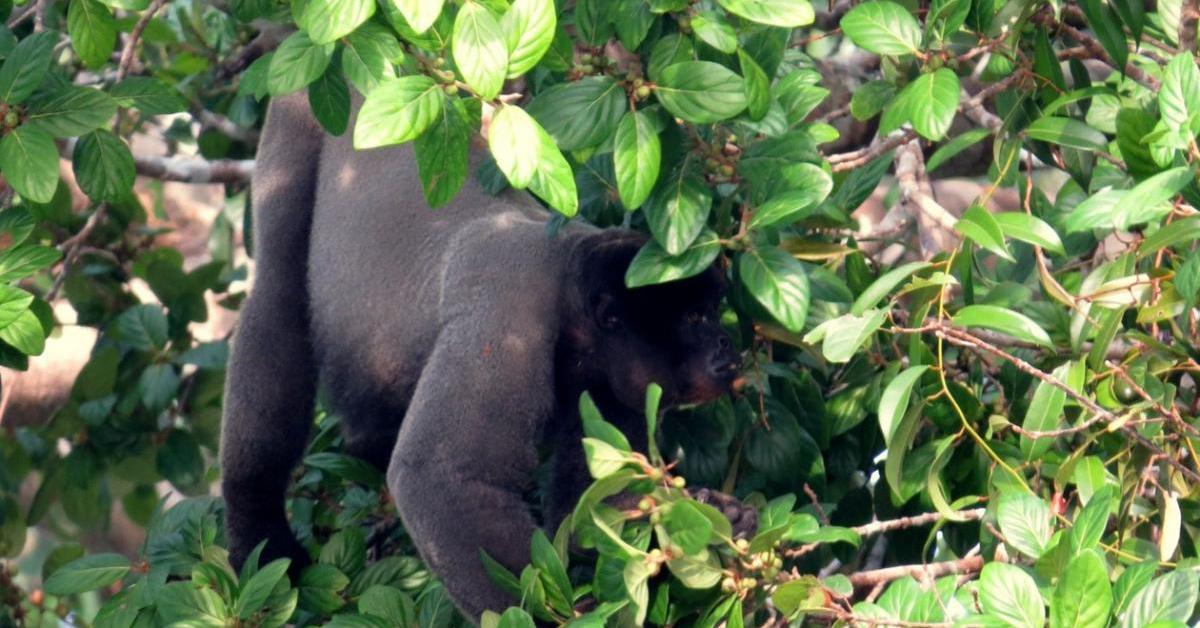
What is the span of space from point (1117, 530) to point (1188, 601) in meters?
0.75

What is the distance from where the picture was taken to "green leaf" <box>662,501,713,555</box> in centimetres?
308

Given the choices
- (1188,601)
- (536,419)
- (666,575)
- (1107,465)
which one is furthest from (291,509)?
(1188,601)

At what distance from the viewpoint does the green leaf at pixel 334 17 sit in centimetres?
294

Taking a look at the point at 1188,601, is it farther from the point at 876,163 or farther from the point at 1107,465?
the point at 876,163

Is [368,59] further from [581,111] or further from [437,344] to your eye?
[437,344]

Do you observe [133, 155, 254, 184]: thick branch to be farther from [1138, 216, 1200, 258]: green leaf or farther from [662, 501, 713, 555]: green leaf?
[1138, 216, 1200, 258]: green leaf

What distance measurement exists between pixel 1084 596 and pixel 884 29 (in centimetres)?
147

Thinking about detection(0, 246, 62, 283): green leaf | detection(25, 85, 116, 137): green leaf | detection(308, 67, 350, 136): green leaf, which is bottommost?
detection(0, 246, 62, 283): green leaf

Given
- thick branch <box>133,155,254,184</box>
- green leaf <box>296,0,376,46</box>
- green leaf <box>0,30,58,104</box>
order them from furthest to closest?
thick branch <box>133,155,254,184</box>
green leaf <box>0,30,58,104</box>
green leaf <box>296,0,376,46</box>

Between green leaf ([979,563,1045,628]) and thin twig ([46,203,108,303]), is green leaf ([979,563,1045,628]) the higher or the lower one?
the higher one

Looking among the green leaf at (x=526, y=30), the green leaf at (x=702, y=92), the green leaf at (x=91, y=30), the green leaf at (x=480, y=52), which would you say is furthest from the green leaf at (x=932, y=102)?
the green leaf at (x=91, y=30)

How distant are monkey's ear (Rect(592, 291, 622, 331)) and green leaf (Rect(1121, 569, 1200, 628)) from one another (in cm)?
201

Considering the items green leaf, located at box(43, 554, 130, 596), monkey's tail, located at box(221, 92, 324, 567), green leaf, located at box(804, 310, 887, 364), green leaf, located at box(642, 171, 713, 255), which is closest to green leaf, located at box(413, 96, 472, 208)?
green leaf, located at box(642, 171, 713, 255)

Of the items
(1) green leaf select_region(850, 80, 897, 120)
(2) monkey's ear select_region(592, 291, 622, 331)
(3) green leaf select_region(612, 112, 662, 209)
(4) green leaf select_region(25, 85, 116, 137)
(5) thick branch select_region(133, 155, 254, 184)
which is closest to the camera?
(3) green leaf select_region(612, 112, 662, 209)
